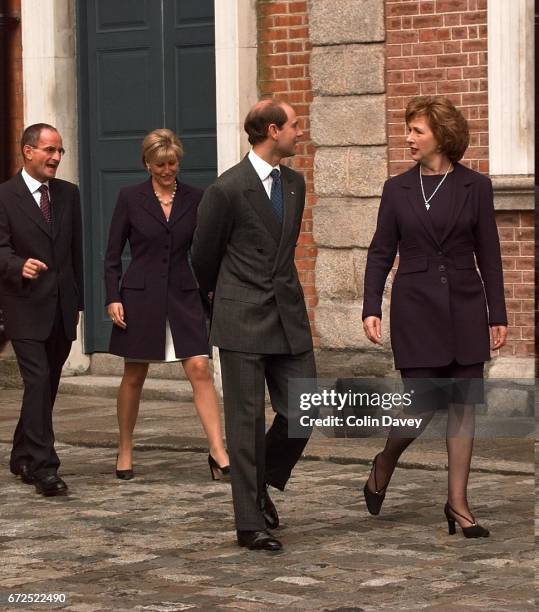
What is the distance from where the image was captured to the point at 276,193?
298 inches

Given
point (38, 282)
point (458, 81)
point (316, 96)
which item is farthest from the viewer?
point (316, 96)

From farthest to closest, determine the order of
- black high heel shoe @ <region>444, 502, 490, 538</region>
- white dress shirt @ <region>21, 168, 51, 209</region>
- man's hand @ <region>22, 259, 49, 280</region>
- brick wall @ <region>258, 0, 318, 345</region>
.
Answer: brick wall @ <region>258, 0, 318, 345</region>
white dress shirt @ <region>21, 168, 51, 209</region>
man's hand @ <region>22, 259, 49, 280</region>
black high heel shoe @ <region>444, 502, 490, 538</region>

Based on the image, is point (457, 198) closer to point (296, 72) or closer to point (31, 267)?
point (31, 267)

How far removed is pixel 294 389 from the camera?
7594 mm

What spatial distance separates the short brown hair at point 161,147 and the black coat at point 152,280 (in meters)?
0.23

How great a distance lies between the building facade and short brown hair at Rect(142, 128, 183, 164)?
110 inches

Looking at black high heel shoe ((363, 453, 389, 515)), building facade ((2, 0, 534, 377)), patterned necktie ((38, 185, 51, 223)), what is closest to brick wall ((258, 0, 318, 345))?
building facade ((2, 0, 534, 377))

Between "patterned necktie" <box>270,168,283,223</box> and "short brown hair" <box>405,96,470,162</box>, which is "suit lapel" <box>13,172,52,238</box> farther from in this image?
"short brown hair" <box>405,96,470,162</box>

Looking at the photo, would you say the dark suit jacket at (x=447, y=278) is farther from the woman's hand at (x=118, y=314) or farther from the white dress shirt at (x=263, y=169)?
the woman's hand at (x=118, y=314)

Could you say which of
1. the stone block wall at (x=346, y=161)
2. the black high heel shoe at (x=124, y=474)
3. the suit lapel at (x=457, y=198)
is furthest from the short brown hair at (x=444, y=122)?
the stone block wall at (x=346, y=161)

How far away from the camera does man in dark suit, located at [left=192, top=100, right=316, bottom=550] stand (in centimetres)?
745

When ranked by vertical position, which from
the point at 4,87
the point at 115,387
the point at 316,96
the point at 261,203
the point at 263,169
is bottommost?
the point at 115,387

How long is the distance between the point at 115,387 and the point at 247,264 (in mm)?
5808

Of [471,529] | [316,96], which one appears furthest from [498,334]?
[316,96]
